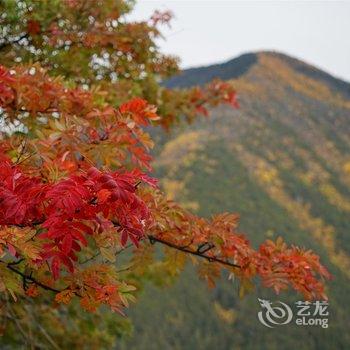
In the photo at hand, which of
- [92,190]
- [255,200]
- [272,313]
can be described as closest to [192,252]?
[92,190]

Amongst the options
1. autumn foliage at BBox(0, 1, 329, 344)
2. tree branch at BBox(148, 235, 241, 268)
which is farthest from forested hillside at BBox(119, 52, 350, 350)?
tree branch at BBox(148, 235, 241, 268)

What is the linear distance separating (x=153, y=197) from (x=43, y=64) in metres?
3.33

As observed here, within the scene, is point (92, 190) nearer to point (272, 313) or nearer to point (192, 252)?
point (192, 252)

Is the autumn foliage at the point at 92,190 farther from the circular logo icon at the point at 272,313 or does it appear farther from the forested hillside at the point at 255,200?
the forested hillside at the point at 255,200

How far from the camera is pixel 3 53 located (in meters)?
→ 5.48

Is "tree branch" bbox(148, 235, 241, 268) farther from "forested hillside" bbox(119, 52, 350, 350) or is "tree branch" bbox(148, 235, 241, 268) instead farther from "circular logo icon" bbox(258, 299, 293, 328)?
"forested hillside" bbox(119, 52, 350, 350)

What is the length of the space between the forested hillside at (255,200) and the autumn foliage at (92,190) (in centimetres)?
8317

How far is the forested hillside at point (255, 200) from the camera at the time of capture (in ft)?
351

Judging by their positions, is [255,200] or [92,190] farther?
[255,200]

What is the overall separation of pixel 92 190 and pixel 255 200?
463ft

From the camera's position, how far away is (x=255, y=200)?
14112 cm

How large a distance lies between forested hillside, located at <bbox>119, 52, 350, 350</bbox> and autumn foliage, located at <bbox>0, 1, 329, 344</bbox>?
83.2 meters

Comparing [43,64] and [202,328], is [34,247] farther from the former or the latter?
[202,328]

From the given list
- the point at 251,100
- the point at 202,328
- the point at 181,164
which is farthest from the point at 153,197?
the point at 251,100
